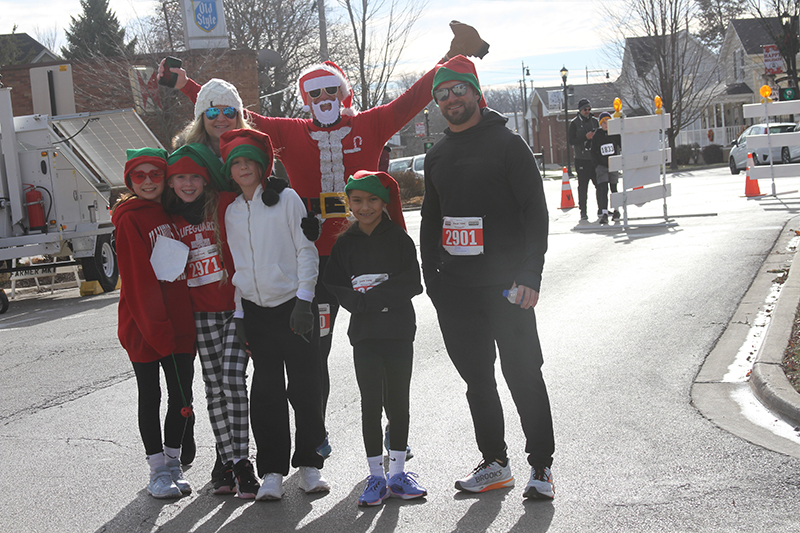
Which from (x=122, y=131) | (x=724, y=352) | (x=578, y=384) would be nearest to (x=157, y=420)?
(x=578, y=384)

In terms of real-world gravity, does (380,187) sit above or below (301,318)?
above

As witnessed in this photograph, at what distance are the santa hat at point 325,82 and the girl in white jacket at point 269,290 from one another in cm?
68

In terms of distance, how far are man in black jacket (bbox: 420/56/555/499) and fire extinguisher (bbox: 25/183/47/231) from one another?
1006 centimetres

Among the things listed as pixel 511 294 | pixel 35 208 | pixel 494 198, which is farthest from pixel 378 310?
pixel 35 208

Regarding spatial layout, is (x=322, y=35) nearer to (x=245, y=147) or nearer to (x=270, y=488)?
(x=245, y=147)

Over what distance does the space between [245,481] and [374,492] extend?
69cm

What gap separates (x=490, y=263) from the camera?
3.81 m

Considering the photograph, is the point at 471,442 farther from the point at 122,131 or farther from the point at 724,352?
Result: the point at 122,131

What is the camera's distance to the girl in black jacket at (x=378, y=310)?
12.6 ft

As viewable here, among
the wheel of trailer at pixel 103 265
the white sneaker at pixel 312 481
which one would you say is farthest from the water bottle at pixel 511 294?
the wheel of trailer at pixel 103 265

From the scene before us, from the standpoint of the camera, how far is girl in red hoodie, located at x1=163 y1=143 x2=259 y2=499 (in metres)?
4.00

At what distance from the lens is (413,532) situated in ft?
11.3

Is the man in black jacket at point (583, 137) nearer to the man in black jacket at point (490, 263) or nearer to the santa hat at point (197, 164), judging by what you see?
the man in black jacket at point (490, 263)

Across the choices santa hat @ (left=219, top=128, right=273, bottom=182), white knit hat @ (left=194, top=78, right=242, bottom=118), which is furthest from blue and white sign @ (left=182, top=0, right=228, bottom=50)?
santa hat @ (left=219, top=128, right=273, bottom=182)
